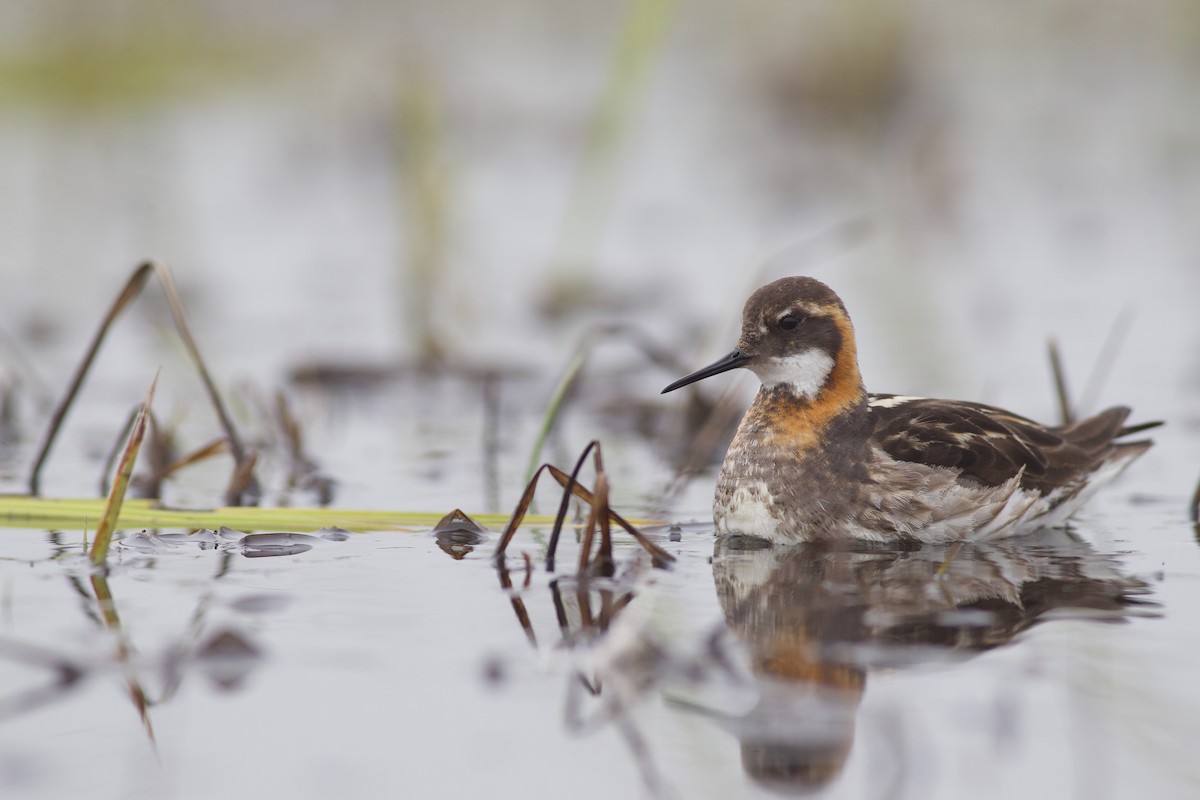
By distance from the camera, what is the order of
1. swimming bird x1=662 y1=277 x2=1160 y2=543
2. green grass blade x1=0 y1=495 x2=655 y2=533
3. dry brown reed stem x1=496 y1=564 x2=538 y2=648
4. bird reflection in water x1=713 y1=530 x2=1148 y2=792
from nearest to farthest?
1. bird reflection in water x1=713 y1=530 x2=1148 y2=792
2. dry brown reed stem x1=496 y1=564 x2=538 y2=648
3. green grass blade x1=0 y1=495 x2=655 y2=533
4. swimming bird x1=662 y1=277 x2=1160 y2=543

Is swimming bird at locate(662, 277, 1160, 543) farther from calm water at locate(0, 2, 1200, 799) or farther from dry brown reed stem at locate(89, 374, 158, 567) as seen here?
dry brown reed stem at locate(89, 374, 158, 567)

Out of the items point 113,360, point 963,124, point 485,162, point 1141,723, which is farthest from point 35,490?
point 963,124

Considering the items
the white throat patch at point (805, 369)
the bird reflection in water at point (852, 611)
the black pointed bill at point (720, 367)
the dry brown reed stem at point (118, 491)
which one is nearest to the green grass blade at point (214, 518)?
the dry brown reed stem at point (118, 491)

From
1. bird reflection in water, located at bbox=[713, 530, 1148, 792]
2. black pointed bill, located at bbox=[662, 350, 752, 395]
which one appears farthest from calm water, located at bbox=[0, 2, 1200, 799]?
black pointed bill, located at bbox=[662, 350, 752, 395]

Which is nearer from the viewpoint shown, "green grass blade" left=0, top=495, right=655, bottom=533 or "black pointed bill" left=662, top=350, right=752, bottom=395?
"green grass blade" left=0, top=495, right=655, bottom=533

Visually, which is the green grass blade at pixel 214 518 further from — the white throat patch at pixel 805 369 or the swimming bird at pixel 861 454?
the white throat patch at pixel 805 369

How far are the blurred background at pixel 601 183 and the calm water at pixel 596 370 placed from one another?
61 mm

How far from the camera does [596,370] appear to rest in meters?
9.09

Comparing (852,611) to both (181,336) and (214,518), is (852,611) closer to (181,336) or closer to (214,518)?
(214,518)

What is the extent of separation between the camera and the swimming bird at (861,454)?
229 inches

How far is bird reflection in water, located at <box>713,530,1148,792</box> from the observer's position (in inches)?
148

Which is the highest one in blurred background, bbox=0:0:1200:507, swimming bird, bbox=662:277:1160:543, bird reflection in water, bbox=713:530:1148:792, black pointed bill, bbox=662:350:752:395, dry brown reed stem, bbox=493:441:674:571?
blurred background, bbox=0:0:1200:507

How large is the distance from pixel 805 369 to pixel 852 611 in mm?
1670

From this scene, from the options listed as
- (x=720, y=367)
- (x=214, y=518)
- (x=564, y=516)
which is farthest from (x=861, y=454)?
(x=214, y=518)
